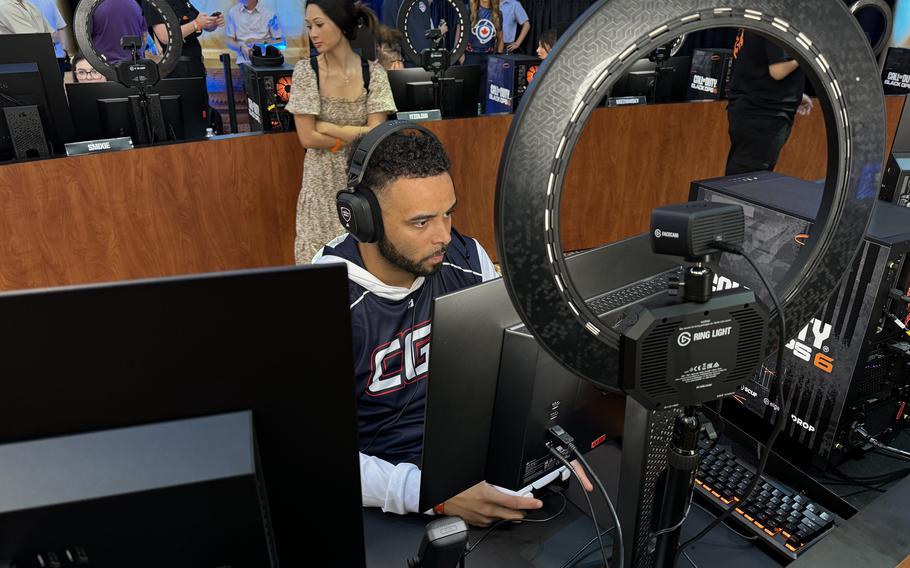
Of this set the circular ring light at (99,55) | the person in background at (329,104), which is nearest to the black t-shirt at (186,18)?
the circular ring light at (99,55)

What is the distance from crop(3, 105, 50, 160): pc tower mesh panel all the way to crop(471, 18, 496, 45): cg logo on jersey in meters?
4.71

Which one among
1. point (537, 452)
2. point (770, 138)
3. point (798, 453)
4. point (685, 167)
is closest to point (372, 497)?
point (537, 452)

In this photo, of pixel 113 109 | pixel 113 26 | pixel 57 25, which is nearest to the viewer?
pixel 113 109

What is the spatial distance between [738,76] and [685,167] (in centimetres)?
97

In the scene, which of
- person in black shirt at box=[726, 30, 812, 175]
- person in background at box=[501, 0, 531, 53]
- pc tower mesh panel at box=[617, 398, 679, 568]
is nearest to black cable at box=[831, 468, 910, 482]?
pc tower mesh panel at box=[617, 398, 679, 568]

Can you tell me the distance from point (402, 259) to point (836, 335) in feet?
3.11

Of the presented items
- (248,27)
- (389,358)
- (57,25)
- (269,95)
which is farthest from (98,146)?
(248,27)

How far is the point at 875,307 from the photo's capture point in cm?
129

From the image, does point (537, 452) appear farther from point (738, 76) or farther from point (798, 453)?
point (738, 76)

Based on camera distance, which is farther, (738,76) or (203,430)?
(738,76)

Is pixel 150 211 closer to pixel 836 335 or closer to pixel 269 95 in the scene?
pixel 269 95

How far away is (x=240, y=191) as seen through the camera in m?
2.99

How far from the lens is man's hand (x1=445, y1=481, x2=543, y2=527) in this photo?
0.97 metres

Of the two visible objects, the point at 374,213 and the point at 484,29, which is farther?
the point at 484,29
